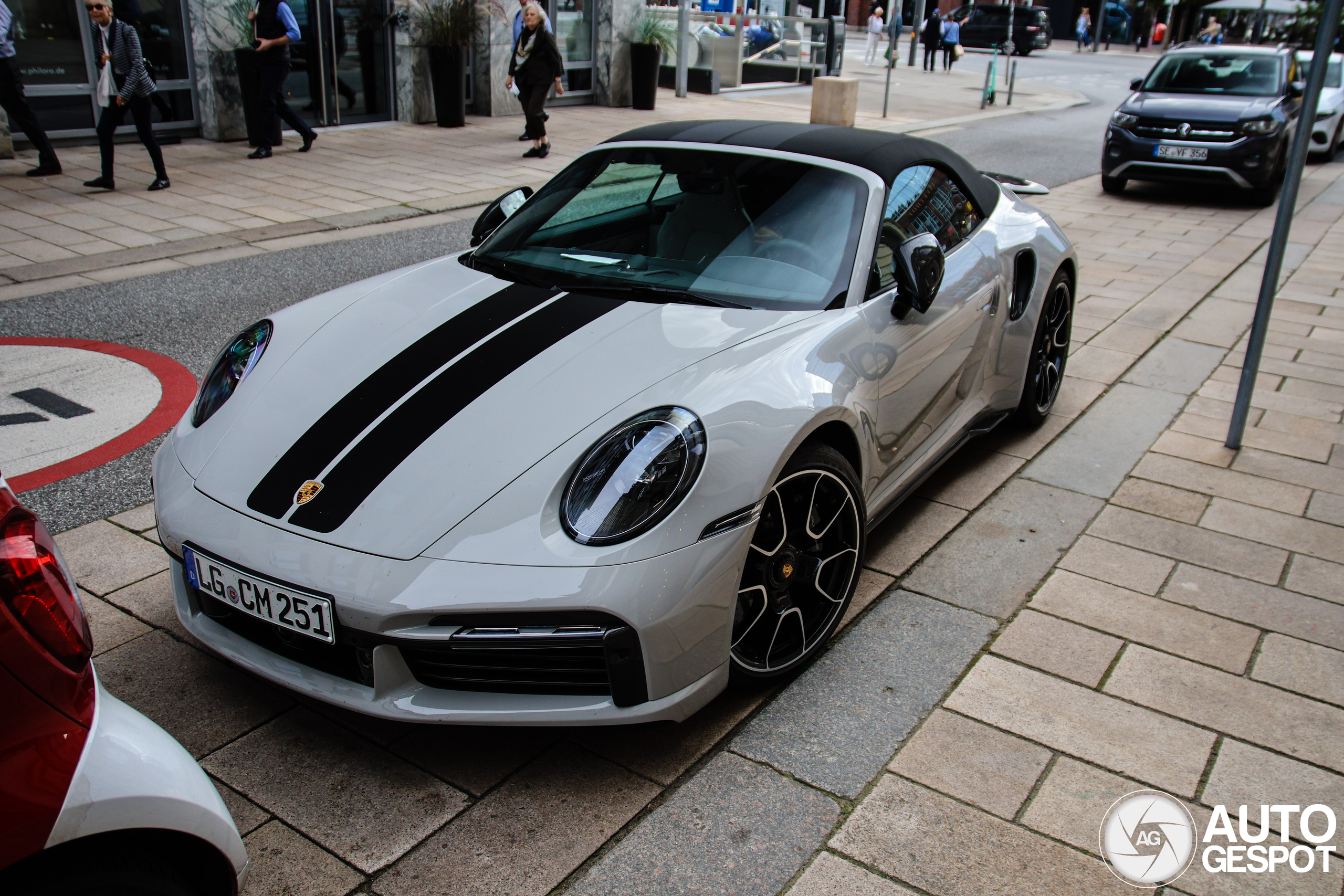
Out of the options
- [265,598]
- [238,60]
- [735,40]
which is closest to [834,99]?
[735,40]

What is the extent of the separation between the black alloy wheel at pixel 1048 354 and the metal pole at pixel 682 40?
1558cm

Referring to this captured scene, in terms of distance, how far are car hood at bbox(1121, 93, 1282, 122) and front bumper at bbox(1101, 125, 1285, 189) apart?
263 millimetres

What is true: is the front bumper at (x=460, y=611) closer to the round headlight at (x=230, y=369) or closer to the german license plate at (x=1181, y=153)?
the round headlight at (x=230, y=369)

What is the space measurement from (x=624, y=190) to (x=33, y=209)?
22.7 ft

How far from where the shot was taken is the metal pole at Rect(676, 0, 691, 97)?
19.1 meters

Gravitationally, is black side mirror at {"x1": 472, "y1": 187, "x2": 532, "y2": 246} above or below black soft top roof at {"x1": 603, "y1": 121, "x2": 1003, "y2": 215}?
below

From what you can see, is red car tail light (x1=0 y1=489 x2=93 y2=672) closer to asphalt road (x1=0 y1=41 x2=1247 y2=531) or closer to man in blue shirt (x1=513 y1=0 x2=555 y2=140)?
asphalt road (x1=0 y1=41 x2=1247 y2=531)

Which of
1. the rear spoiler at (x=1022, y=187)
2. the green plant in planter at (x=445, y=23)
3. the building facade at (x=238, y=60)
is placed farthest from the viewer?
the green plant in planter at (x=445, y=23)

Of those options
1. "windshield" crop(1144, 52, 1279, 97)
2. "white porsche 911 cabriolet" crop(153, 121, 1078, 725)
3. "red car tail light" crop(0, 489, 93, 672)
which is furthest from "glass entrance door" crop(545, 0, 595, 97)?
"red car tail light" crop(0, 489, 93, 672)

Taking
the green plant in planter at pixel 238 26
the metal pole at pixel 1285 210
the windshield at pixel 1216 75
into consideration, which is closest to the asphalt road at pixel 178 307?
the metal pole at pixel 1285 210

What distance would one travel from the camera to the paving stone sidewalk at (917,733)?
2285 millimetres

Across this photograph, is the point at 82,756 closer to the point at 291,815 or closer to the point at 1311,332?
the point at 291,815

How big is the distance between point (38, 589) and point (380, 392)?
4.41 feet

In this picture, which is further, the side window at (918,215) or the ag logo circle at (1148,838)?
the side window at (918,215)
